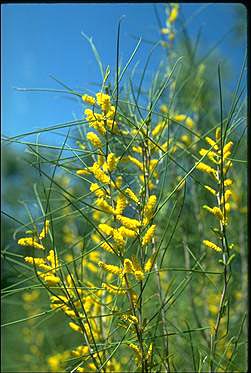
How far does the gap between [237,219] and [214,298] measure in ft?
0.55

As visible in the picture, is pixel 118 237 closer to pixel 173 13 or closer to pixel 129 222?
pixel 129 222

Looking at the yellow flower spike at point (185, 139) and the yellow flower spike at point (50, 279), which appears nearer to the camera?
the yellow flower spike at point (50, 279)

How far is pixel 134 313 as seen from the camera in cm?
48

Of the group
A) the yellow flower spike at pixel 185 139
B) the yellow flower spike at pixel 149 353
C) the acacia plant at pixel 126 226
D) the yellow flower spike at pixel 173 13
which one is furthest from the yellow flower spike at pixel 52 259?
the yellow flower spike at pixel 173 13

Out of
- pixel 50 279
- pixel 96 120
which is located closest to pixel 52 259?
pixel 50 279

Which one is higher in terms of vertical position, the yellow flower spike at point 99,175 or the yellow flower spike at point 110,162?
the yellow flower spike at point 110,162

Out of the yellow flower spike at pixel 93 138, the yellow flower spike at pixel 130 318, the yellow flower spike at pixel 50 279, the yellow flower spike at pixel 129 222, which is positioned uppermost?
the yellow flower spike at pixel 93 138

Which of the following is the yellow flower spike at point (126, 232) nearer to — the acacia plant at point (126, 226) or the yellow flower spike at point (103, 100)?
the acacia plant at point (126, 226)

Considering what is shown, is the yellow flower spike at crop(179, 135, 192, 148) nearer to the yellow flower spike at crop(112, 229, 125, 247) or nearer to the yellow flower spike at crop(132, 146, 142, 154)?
the yellow flower spike at crop(132, 146, 142, 154)

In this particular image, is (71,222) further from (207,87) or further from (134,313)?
(134,313)

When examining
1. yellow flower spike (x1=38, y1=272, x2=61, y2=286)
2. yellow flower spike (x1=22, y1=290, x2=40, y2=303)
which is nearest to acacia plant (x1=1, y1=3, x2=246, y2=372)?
yellow flower spike (x1=38, y1=272, x2=61, y2=286)

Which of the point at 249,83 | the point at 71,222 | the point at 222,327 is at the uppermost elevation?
the point at 249,83

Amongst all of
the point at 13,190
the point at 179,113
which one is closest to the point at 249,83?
the point at 179,113

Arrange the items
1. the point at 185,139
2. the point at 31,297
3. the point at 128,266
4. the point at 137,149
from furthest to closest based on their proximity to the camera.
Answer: the point at 31,297, the point at 185,139, the point at 137,149, the point at 128,266
